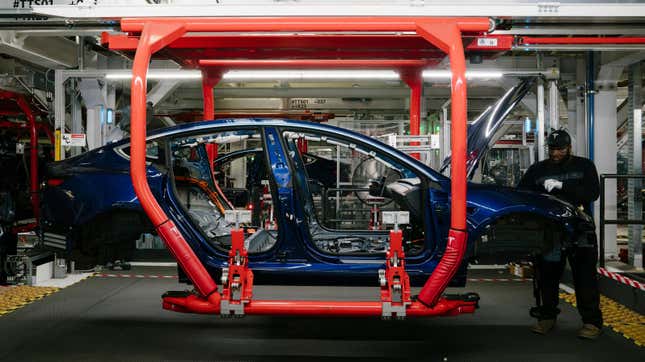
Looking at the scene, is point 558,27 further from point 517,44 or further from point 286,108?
point 286,108

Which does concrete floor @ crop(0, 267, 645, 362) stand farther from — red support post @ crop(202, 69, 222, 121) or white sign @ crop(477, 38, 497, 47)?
white sign @ crop(477, 38, 497, 47)

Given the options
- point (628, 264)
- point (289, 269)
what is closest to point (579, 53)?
point (628, 264)

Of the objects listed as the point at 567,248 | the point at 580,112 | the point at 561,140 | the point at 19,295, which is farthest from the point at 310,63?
the point at 580,112

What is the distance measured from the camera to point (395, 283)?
11.7 feet

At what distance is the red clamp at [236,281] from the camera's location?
357 cm

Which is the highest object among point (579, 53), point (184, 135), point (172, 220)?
point (579, 53)

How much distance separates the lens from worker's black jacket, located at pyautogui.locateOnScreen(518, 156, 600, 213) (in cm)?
446

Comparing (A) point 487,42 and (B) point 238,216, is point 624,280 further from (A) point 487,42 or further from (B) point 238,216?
(B) point 238,216

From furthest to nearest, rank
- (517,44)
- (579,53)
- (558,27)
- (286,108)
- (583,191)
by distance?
(286,108) < (579,53) < (517,44) < (583,191) < (558,27)


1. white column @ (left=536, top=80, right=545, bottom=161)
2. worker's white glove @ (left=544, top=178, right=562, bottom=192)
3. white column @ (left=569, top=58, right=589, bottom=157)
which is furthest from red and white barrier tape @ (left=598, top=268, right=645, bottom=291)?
white column @ (left=569, top=58, right=589, bottom=157)

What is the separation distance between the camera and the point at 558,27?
3891 millimetres

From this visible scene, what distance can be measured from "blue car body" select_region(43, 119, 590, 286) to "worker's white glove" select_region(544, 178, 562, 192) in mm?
385

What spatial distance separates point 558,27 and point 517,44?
3.17 ft

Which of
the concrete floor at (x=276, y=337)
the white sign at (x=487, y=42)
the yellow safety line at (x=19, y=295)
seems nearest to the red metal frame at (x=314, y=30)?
the concrete floor at (x=276, y=337)
